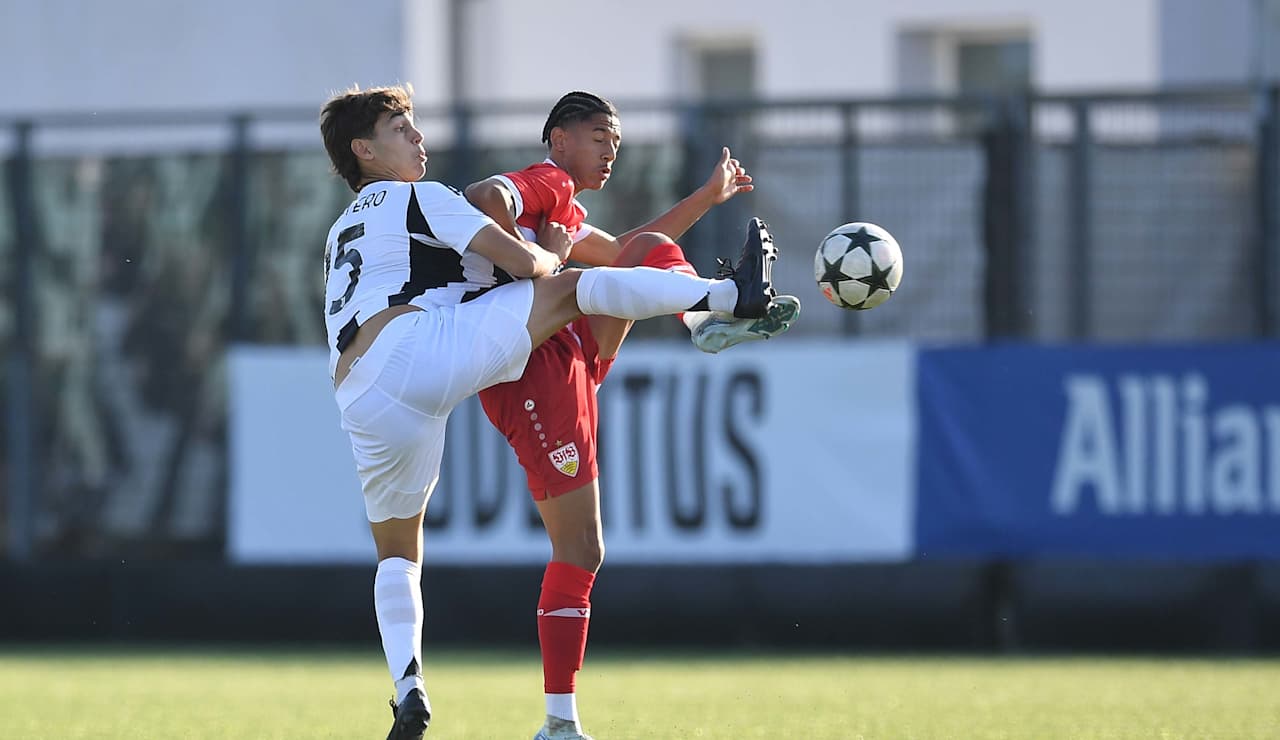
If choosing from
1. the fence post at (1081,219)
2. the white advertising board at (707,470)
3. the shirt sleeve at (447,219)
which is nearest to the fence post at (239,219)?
the white advertising board at (707,470)

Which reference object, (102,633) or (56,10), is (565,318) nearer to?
(102,633)

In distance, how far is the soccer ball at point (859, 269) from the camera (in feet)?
20.1

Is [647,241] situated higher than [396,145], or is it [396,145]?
[396,145]

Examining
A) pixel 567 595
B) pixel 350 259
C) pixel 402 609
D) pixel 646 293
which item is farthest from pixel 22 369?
pixel 646 293

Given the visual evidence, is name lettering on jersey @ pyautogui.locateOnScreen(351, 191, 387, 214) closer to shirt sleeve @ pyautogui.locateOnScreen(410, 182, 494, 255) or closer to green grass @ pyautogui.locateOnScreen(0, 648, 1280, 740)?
shirt sleeve @ pyautogui.locateOnScreen(410, 182, 494, 255)

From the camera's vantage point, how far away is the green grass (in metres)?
6.65

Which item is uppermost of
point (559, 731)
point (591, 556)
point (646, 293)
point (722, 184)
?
point (722, 184)

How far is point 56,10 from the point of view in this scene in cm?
1641

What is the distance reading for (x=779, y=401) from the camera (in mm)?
10531

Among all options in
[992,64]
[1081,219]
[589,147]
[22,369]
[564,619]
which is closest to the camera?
[564,619]

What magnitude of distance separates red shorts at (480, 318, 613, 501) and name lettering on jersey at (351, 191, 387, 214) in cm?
64

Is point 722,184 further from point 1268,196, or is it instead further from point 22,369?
point 22,369

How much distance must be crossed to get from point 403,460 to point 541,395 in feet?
1.62

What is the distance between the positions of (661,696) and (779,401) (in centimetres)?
284
